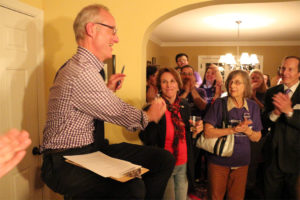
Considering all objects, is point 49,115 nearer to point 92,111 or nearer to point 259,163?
point 92,111

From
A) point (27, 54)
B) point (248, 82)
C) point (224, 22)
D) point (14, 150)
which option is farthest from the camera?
point (224, 22)

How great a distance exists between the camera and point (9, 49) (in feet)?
5.24

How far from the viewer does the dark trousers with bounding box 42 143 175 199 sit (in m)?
0.93

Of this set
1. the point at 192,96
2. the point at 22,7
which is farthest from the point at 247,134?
the point at 22,7

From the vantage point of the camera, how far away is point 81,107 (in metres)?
0.99

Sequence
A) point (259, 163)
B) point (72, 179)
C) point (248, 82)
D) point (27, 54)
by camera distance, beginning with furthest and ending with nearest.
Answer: point (259, 163) → point (248, 82) → point (27, 54) → point (72, 179)

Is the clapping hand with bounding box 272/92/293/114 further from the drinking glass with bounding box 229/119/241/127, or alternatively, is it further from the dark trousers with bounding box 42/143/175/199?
the dark trousers with bounding box 42/143/175/199

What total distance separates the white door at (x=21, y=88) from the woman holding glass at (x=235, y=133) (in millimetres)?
1384

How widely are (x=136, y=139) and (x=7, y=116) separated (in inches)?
36.9

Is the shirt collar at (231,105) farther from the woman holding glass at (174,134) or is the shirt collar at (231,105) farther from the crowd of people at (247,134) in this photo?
the woman holding glass at (174,134)

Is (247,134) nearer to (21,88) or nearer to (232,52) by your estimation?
(21,88)

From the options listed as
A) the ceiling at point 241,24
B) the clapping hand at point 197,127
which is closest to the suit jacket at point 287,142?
the clapping hand at point 197,127

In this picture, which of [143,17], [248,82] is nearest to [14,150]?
[143,17]

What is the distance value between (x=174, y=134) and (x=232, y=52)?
702cm
